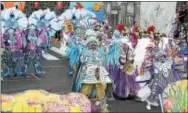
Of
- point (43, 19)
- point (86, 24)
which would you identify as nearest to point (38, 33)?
point (43, 19)

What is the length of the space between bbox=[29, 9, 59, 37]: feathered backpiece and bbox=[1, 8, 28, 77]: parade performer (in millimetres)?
335

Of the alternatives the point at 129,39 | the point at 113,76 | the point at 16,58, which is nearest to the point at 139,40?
the point at 129,39

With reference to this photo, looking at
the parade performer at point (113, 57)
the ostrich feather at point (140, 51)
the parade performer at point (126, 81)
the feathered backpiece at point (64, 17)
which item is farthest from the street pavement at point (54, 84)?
the feathered backpiece at point (64, 17)

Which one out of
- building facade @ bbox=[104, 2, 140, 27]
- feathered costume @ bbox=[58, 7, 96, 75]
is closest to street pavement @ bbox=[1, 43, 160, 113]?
feathered costume @ bbox=[58, 7, 96, 75]

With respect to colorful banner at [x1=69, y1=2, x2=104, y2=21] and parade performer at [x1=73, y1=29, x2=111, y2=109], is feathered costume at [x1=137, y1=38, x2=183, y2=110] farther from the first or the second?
colorful banner at [x1=69, y1=2, x2=104, y2=21]

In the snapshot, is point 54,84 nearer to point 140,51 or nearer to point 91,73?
point 91,73

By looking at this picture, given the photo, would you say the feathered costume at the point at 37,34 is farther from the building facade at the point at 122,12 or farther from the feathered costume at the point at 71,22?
the building facade at the point at 122,12

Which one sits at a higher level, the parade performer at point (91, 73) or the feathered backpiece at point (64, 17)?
the feathered backpiece at point (64, 17)

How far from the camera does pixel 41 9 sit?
10.1m

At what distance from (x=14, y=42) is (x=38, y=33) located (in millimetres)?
1166

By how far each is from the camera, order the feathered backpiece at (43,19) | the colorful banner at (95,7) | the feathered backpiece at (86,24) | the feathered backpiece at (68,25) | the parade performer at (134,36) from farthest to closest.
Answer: the colorful banner at (95,7)
the feathered backpiece at (68,25)
the feathered backpiece at (43,19)
the feathered backpiece at (86,24)
the parade performer at (134,36)

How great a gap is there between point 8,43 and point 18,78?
83cm

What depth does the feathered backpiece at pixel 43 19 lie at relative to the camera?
9.95 m

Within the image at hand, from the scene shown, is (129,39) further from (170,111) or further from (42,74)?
(170,111)
